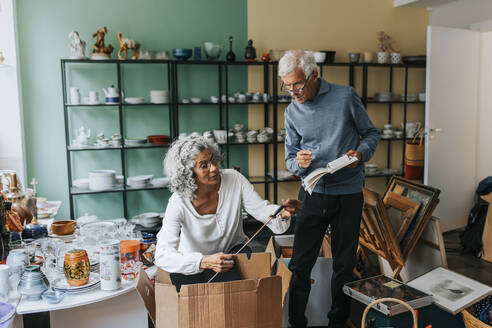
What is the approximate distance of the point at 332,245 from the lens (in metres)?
2.55

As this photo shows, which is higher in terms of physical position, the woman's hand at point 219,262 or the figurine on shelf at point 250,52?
the figurine on shelf at point 250,52

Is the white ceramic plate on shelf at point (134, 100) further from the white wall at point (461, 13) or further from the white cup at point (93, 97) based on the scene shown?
the white wall at point (461, 13)

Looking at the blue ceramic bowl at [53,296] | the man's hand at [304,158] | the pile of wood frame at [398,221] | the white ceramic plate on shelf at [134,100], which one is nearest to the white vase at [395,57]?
the pile of wood frame at [398,221]

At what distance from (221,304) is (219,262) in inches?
12.9

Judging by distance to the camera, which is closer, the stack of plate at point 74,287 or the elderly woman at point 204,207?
the stack of plate at point 74,287

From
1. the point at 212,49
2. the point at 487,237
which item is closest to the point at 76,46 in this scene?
the point at 212,49

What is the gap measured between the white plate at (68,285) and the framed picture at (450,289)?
172 cm

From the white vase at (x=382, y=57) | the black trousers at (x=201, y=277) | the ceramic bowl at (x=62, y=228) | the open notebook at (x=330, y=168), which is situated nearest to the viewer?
the black trousers at (x=201, y=277)

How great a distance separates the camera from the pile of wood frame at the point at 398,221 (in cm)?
277

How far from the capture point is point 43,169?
458cm

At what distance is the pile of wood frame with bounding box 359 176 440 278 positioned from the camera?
2.77 metres

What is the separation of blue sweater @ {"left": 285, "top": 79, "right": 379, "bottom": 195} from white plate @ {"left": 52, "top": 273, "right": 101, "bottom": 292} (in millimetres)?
1233

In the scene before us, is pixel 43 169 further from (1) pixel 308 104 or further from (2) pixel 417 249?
(2) pixel 417 249

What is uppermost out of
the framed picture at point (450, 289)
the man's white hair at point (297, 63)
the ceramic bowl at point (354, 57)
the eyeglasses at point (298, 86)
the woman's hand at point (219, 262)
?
the ceramic bowl at point (354, 57)
